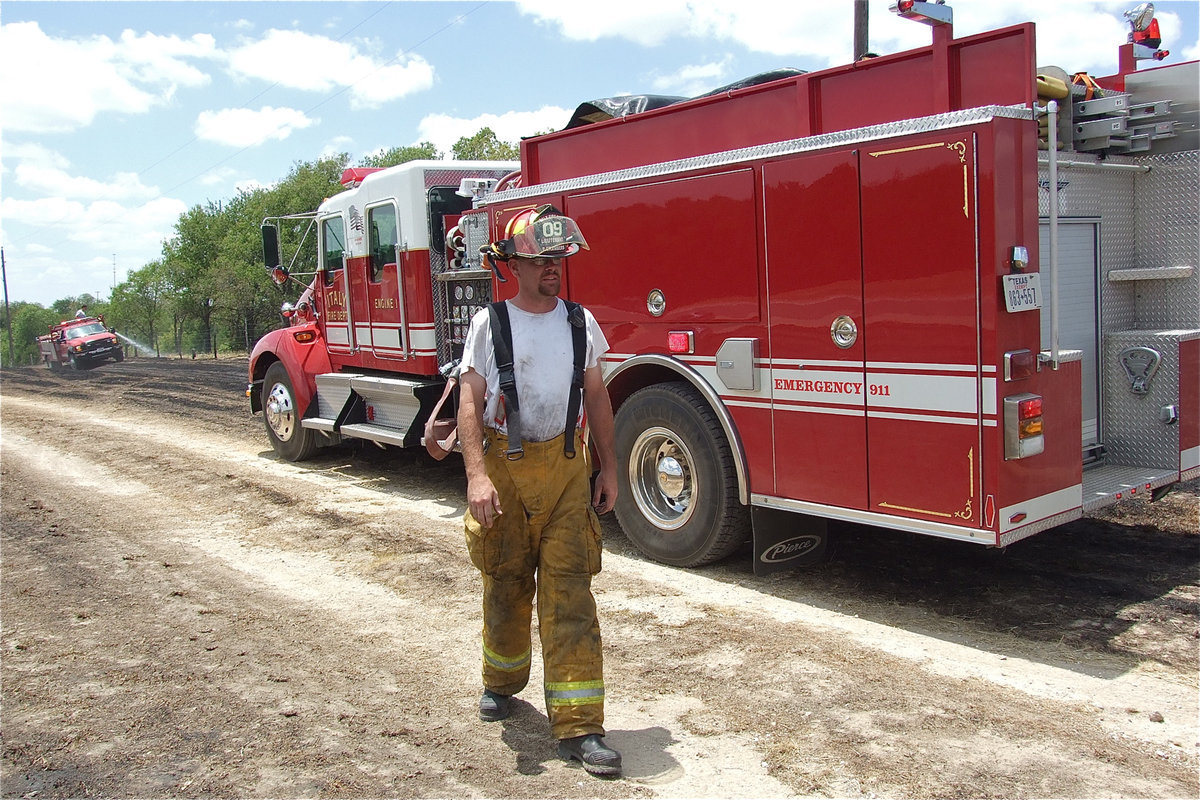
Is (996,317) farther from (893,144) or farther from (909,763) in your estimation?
(909,763)

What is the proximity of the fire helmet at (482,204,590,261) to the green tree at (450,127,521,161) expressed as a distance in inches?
1475

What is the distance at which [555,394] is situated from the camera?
382 cm

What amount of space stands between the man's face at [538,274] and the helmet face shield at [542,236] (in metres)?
0.05

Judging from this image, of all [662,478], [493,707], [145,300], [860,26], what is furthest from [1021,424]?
[145,300]

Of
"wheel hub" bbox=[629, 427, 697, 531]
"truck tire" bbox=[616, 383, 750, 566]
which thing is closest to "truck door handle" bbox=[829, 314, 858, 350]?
"truck tire" bbox=[616, 383, 750, 566]

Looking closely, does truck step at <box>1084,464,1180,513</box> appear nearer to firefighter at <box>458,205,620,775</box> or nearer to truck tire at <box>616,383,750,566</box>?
truck tire at <box>616,383,750,566</box>

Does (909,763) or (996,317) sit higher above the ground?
(996,317)

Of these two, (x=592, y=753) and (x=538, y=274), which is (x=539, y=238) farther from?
(x=592, y=753)

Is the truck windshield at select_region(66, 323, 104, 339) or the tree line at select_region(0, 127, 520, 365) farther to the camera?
the tree line at select_region(0, 127, 520, 365)

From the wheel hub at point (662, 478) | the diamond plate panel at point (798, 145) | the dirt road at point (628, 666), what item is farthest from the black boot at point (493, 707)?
the diamond plate panel at point (798, 145)

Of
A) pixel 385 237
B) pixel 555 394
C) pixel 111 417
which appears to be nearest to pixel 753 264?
pixel 555 394

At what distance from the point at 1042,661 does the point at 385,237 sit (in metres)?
6.94

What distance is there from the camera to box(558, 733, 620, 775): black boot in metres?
3.55

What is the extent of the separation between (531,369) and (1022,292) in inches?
98.0
